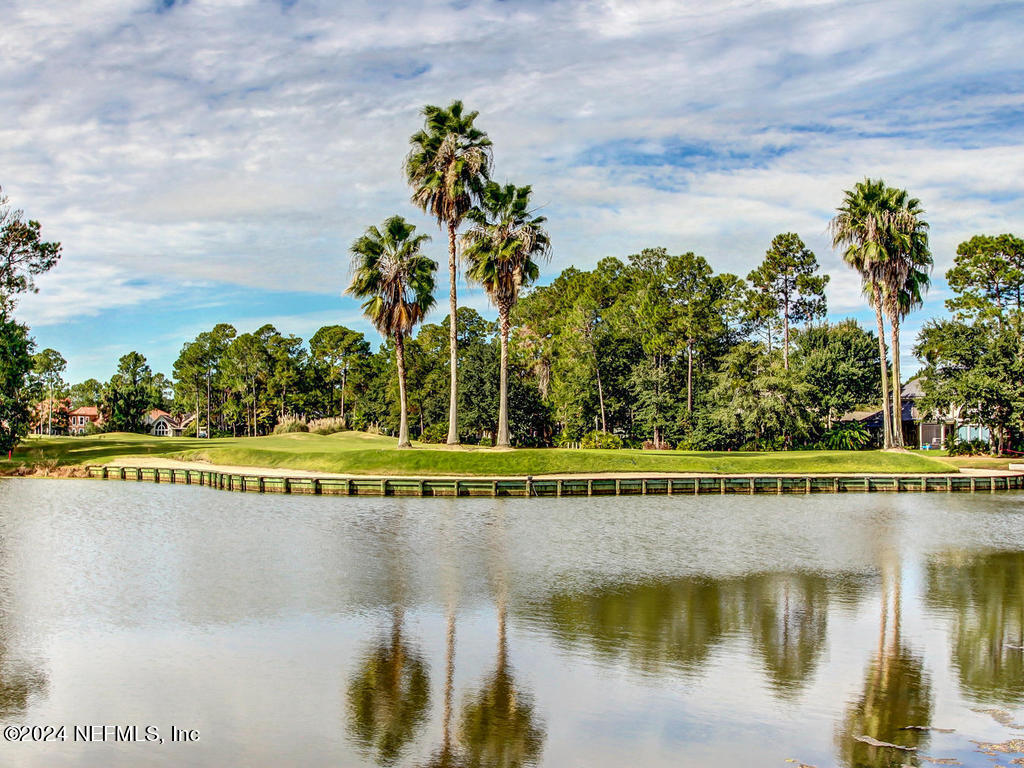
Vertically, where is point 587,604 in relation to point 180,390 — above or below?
below

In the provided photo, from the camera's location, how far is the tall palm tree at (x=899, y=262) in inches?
2667

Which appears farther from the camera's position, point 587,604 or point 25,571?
point 25,571

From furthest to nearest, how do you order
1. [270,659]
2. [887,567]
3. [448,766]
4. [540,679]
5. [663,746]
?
[887,567] → [270,659] → [540,679] → [663,746] → [448,766]

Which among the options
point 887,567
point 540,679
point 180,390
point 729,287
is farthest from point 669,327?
point 180,390

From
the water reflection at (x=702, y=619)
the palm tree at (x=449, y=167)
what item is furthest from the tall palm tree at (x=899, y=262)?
the water reflection at (x=702, y=619)

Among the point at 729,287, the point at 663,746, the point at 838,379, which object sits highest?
the point at 729,287

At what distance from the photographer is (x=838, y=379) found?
82.6m

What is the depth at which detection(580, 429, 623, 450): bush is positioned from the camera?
75.8 metres

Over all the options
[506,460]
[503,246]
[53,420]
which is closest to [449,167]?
[503,246]

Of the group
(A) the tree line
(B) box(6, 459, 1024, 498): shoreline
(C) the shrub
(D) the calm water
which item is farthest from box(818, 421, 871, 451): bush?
(D) the calm water

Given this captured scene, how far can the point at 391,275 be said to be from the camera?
6334 centimetres

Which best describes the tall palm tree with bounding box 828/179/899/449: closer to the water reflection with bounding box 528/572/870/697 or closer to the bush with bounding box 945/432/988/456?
the bush with bounding box 945/432/988/456

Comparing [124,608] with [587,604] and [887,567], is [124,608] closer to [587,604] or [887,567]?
[587,604]

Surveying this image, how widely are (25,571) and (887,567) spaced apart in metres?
25.4
